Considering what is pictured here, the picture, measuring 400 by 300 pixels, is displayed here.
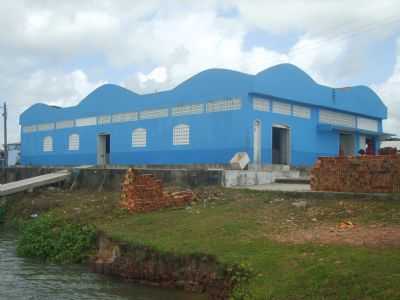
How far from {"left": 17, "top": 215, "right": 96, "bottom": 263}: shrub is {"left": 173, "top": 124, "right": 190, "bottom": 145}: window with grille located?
1027 cm

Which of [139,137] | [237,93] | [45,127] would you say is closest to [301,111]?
[237,93]

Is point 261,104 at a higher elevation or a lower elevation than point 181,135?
higher

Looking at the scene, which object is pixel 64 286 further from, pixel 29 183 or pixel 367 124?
pixel 367 124

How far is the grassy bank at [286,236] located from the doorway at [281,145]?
→ 808 centimetres

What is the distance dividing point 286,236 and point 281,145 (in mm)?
14532

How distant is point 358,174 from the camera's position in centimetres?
1273

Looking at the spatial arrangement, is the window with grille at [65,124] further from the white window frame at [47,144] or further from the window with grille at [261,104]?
the window with grille at [261,104]

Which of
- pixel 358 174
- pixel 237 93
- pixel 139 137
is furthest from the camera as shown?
pixel 139 137

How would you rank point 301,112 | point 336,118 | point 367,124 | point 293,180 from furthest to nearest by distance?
point 367,124, point 336,118, point 301,112, point 293,180

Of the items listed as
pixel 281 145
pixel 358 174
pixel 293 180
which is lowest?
pixel 293 180

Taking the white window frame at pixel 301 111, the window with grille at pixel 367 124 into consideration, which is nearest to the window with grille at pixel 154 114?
the white window frame at pixel 301 111

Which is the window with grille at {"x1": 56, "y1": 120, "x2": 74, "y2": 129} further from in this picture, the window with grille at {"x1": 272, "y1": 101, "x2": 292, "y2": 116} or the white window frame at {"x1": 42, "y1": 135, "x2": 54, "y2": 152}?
the window with grille at {"x1": 272, "y1": 101, "x2": 292, "y2": 116}

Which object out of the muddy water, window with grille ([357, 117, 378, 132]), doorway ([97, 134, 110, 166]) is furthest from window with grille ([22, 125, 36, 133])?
the muddy water

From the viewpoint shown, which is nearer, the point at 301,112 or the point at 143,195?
the point at 143,195
